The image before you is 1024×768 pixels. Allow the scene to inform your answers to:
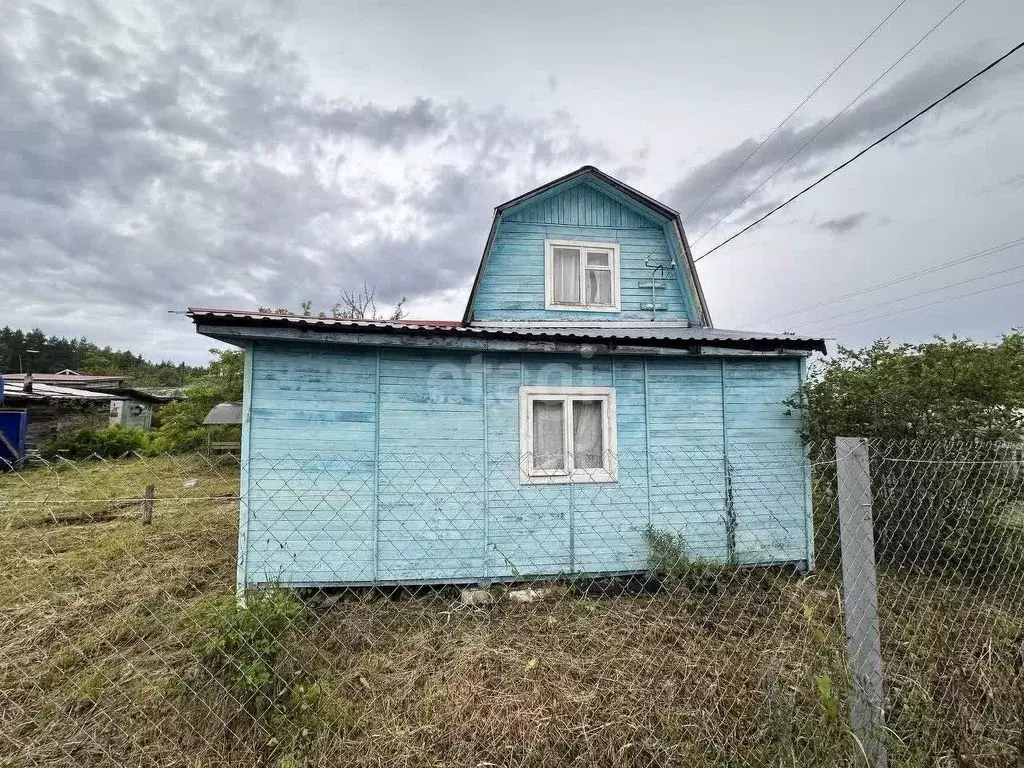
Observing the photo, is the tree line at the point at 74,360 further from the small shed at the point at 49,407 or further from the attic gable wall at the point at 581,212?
the attic gable wall at the point at 581,212

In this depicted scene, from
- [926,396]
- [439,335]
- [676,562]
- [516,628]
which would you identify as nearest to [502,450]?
[439,335]

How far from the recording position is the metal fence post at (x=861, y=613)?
2086 mm

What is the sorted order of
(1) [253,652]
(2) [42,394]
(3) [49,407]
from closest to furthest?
(1) [253,652] < (2) [42,394] < (3) [49,407]

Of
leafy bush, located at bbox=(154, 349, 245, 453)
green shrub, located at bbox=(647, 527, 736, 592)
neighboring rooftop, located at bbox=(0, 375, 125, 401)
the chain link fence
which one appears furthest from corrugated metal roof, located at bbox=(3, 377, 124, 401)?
green shrub, located at bbox=(647, 527, 736, 592)

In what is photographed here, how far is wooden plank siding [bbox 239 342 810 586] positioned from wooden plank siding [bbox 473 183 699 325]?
2.14 metres

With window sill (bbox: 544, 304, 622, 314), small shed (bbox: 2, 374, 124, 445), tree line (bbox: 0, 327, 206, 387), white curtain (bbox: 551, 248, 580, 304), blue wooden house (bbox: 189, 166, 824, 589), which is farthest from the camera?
tree line (bbox: 0, 327, 206, 387)

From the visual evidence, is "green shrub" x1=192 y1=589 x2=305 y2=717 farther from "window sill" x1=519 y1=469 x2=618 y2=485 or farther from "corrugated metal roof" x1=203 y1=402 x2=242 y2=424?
"corrugated metal roof" x1=203 y1=402 x2=242 y2=424

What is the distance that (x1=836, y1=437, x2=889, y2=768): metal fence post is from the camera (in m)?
2.09

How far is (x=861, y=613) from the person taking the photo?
6.88 feet

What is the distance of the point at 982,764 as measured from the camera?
2.36m

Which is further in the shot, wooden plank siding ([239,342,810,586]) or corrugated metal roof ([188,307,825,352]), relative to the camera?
wooden plank siding ([239,342,810,586])

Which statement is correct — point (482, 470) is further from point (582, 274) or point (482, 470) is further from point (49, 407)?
point (49, 407)

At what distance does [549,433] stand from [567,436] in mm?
233

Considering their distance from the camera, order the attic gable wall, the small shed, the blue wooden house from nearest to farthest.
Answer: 1. the blue wooden house
2. the attic gable wall
3. the small shed
